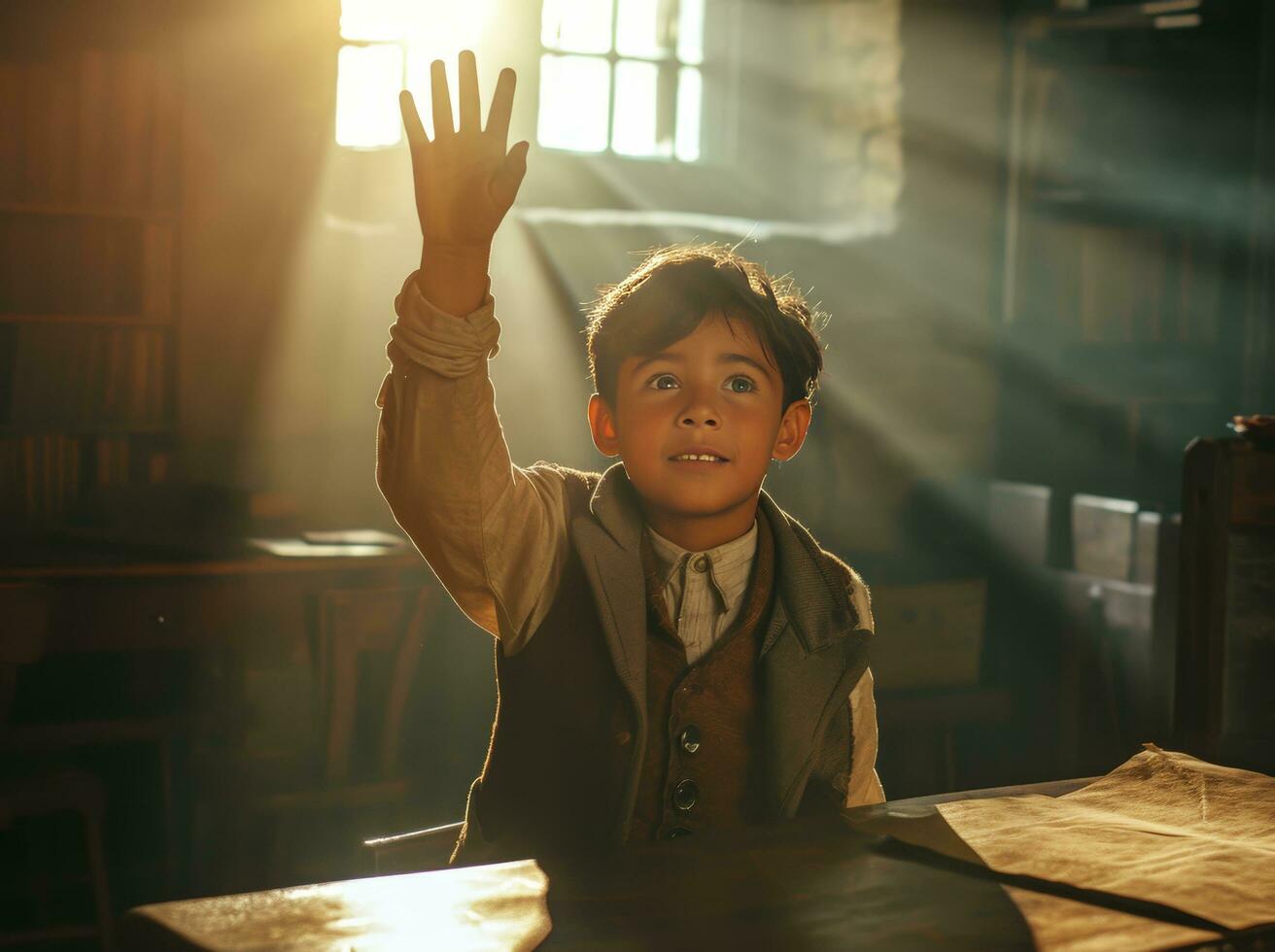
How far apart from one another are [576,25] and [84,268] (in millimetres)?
1879

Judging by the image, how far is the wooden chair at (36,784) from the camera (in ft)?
8.12

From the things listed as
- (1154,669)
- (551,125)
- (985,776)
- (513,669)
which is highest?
(551,125)

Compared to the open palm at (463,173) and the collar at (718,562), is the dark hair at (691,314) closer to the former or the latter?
the collar at (718,562)

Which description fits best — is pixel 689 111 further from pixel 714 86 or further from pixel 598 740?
pixel 598 740

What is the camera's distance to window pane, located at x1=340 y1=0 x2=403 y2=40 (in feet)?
15.1

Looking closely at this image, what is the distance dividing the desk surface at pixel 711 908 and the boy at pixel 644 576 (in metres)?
0.28

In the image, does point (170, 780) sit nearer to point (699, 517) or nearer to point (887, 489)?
point (699, 517)

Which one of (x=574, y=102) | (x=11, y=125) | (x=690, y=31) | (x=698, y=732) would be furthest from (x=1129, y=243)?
(x=698, y=732)

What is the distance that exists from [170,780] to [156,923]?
2.75 metres

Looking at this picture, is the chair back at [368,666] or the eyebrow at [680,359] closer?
the eyebrow at [680,359]

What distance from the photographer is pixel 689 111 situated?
5215mm

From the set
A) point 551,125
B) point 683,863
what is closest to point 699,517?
point 683,863

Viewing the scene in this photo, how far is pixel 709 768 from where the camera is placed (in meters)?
1.33

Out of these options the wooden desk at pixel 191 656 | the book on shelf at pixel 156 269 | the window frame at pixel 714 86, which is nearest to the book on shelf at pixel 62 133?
the book on shelf at pixel 156 269
